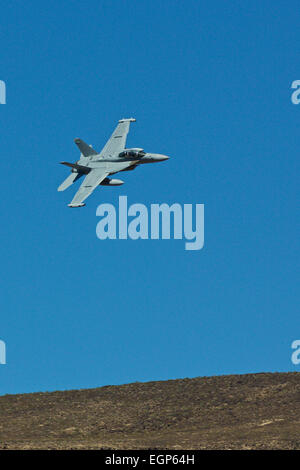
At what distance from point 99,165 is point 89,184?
6.92 feet

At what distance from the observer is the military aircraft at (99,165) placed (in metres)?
56.5

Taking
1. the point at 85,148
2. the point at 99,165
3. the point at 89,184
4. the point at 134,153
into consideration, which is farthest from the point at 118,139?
the point at 89,184

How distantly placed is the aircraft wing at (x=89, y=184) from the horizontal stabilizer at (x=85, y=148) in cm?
275

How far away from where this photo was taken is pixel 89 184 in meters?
56.6

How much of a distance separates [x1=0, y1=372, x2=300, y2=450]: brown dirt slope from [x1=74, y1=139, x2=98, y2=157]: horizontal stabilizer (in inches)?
630

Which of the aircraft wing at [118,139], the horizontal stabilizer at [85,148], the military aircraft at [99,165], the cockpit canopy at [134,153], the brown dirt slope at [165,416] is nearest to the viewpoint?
the brown dirt slope at [165,416]

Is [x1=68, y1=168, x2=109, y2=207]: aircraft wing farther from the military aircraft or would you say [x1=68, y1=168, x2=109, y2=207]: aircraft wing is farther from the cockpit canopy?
the cockpit canopy

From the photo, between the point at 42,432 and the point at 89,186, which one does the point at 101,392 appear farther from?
the point at 89,186

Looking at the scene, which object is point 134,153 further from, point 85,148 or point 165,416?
point 165,416

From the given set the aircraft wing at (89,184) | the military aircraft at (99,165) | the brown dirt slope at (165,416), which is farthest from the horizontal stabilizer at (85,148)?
the brown dirt slope at (165,416)

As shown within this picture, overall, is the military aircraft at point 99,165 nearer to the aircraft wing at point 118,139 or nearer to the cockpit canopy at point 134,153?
the cockpit canopy at point 134,153
